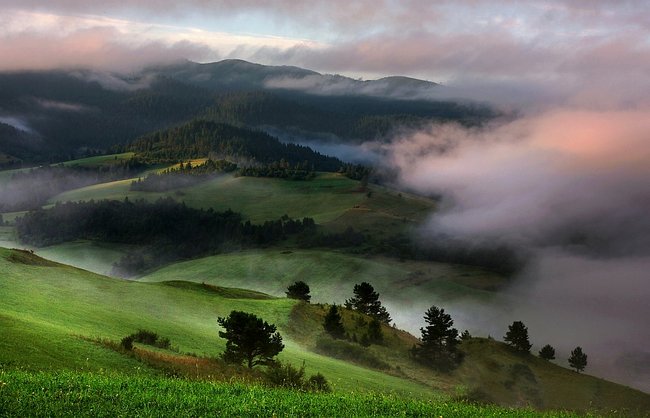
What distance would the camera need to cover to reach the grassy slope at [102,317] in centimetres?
3078

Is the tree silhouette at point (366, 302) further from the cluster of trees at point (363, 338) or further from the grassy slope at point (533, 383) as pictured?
the grassy slope at point (533, 383)

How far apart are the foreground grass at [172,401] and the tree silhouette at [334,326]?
63787 millimetres

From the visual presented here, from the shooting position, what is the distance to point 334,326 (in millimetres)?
87625

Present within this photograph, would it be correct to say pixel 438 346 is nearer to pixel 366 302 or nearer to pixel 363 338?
pixel 363 338

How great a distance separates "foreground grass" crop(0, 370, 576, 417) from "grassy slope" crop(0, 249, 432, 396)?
22.2 feet

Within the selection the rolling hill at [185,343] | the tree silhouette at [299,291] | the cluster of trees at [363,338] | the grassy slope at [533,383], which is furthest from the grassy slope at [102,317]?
the grassy slope at [533,383]

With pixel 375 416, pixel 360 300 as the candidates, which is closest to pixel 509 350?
pixel 360 300

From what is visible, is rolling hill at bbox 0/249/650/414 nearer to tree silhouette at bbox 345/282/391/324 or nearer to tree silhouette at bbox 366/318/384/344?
tree silhouette at bbox 366/318/384/344

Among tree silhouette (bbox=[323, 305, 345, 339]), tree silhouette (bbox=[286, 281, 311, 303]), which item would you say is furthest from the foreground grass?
tree silhouette (bbox=[286, 281, 311, 303])

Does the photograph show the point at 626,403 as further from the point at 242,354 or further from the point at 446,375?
the point at 242,354

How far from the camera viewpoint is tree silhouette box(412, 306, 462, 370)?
9406 cm

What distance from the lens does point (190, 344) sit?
52.6 m

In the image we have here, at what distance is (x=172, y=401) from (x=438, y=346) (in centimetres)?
8478

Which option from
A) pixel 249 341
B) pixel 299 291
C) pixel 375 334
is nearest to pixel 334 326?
pixel 375 334
